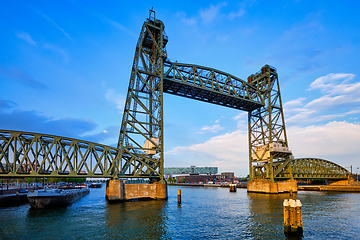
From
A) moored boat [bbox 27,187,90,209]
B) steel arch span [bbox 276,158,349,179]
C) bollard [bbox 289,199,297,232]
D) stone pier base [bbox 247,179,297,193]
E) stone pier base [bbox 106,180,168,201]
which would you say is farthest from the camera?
steel arch span [bbox 276,158,349,179]

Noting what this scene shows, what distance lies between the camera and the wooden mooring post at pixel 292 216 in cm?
1917

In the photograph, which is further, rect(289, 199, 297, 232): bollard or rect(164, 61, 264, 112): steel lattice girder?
rect(164, 61, 264, 112): steel lattice girder

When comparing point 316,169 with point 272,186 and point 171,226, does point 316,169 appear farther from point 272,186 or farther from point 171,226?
point 171,226

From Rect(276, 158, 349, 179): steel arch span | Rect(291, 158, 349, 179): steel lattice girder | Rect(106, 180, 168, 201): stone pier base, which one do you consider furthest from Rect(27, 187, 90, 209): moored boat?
Rect(291, 158, 349, 179): steel lattice girder

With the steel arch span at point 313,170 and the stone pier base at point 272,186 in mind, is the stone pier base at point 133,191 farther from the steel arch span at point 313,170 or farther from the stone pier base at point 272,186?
the steel arch span at point 313,170

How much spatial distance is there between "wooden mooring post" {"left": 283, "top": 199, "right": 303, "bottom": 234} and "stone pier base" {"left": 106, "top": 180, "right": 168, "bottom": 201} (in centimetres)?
2716

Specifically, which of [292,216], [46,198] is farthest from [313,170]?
[46,198]

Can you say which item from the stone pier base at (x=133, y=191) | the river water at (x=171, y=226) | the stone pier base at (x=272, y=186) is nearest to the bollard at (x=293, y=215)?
the river water at (x=171, y=226)

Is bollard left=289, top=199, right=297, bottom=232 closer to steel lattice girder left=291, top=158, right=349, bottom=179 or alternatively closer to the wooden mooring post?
the wooden mooring post

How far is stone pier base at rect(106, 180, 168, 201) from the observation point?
40812mm

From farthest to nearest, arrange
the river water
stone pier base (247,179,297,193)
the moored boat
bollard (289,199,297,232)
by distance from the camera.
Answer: stone pier base (247,179,297,193), the moored boat, the river water, bollard (289,199,297,232)

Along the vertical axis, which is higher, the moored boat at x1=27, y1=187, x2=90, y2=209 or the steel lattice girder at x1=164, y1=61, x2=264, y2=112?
the steel lattice girder at x1=164, y1=61, x2=264, y2=112

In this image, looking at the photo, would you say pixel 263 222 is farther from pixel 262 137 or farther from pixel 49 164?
pixel 262 137

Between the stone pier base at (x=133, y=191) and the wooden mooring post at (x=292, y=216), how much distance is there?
2716 cm
